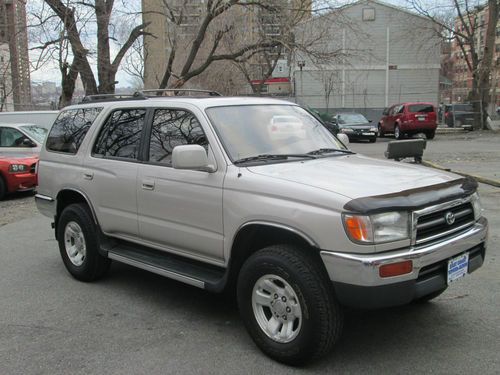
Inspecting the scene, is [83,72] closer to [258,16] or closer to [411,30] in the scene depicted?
[258,16]

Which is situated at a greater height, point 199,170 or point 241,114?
point 241,114

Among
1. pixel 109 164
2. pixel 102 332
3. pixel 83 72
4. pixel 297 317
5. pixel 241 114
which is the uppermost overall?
pixel 83 72

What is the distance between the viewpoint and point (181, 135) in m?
4.59

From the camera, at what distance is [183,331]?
4258mm

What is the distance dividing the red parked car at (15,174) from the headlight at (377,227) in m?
9.58

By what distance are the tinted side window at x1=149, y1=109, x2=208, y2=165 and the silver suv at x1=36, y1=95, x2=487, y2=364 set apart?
13mm

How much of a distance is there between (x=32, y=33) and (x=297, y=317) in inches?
726

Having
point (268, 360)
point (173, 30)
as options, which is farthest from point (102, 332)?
point (173, 30)

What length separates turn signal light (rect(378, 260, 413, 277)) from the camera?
321 cm

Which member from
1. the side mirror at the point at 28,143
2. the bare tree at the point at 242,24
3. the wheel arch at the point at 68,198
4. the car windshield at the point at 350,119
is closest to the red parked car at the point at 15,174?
the side mirror at the point at 28,143

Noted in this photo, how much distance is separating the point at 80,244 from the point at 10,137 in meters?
8.47

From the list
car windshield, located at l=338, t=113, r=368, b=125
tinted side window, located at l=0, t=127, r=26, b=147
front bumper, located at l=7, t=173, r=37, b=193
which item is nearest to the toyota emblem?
front bumper, located at l=7, t=173, r=37, b=193

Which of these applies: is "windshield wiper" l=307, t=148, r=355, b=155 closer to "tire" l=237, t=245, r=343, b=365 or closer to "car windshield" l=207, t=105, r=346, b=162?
"car windshield" l=207, t=105, r=346, b=162

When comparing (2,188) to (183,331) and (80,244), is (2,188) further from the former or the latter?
(183,331)
